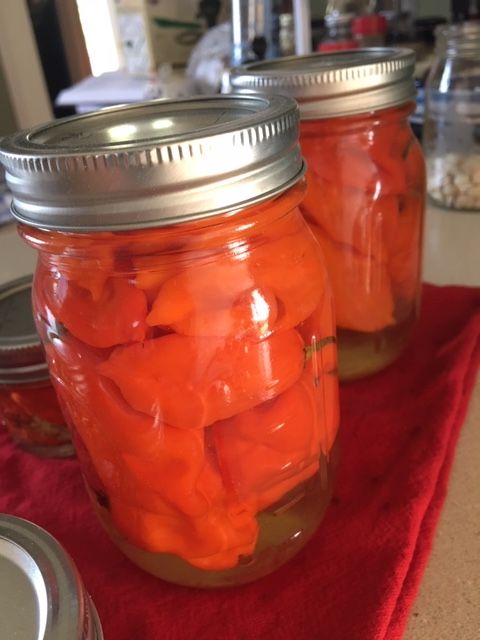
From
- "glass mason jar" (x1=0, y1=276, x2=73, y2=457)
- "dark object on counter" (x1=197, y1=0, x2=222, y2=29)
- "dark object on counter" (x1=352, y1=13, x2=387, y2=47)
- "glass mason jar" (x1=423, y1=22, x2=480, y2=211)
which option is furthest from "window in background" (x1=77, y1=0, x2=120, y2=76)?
"glass mason jar" (x1=0, y1=276, x2=73, y2=457)

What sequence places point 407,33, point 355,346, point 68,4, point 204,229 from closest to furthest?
point 204,229
point 355,346
point 407,33
point 68,4

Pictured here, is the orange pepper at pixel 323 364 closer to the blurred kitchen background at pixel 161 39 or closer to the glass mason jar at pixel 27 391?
the glass mason jar at pixel 27 391

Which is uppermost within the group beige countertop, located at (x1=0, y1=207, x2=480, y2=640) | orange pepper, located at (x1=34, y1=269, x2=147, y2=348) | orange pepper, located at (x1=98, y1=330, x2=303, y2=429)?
orange pepper, located at (x1=34, y1=269, x2=147, y2=348)

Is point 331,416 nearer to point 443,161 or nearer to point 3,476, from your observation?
point 3,476

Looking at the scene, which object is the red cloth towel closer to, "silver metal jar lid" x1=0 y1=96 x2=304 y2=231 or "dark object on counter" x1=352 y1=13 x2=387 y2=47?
"silver metal jar lid" x1=0 y1=96 x2=304 y2=231

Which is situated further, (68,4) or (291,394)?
(68,4)

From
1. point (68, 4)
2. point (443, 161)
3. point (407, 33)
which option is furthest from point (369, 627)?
point (68, 4)
